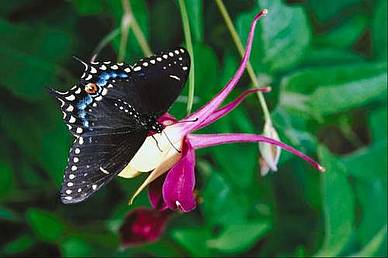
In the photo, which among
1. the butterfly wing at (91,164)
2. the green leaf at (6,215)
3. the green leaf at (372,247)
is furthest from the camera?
the green leaf at (372,247)

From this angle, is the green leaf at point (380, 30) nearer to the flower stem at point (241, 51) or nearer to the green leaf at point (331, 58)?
the green leaf at point (331, 58)

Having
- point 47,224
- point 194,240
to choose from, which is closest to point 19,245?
point 47,224

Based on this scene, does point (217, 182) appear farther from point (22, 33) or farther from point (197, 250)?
point (22, 33)

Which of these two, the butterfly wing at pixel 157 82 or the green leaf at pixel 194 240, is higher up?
the butterfly wing at pixel 157 82

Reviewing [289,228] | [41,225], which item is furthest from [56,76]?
[289,228]

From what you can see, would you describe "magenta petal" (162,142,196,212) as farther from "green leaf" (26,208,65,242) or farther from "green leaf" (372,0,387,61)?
"green leaf" (372,0,387,61)

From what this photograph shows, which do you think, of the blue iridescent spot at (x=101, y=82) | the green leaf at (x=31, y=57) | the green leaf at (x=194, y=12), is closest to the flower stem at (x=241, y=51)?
the green leaf at (x=194, y=12)

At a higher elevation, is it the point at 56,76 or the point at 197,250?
the point at 56,76

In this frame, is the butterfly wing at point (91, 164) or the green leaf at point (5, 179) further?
the green leaf at point (5, 179)
